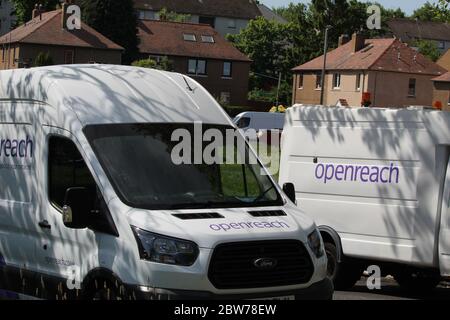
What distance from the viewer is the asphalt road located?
11.6 meters

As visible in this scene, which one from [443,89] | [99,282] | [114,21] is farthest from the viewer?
[114,21]

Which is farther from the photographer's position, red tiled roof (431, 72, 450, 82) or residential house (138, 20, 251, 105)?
residential house (138, 20, 251, 105)

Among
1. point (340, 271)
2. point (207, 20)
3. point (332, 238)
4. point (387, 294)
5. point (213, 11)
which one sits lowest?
point (387, 294)

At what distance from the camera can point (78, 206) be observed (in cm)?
729

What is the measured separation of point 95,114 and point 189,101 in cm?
102

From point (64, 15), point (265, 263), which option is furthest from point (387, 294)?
point (64, 15)

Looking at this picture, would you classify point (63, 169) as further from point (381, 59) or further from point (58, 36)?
point (381, 59)

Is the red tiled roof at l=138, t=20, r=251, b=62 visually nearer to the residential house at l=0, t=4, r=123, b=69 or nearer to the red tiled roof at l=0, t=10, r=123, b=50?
the red tiled roof at l=0, t=10, r=123, b=50

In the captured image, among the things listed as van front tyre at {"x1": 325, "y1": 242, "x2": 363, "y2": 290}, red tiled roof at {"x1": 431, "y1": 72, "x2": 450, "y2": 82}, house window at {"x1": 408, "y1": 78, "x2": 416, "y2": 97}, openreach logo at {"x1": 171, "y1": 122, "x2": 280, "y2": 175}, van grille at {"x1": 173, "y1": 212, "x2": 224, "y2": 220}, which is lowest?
van front tyre at {"x1": 325, "y1": 242, "x2": 363, "y2": 290}

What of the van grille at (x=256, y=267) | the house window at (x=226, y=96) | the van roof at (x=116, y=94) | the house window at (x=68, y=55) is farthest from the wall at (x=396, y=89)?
the van grille at (x=256, y=267)

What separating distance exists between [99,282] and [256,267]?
4.58 ft

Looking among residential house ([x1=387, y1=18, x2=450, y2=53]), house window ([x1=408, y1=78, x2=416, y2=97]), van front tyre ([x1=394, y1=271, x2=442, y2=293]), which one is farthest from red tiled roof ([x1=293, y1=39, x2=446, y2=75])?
van front tyre ([x1=394, y1=271, x2=442, y2=293])
